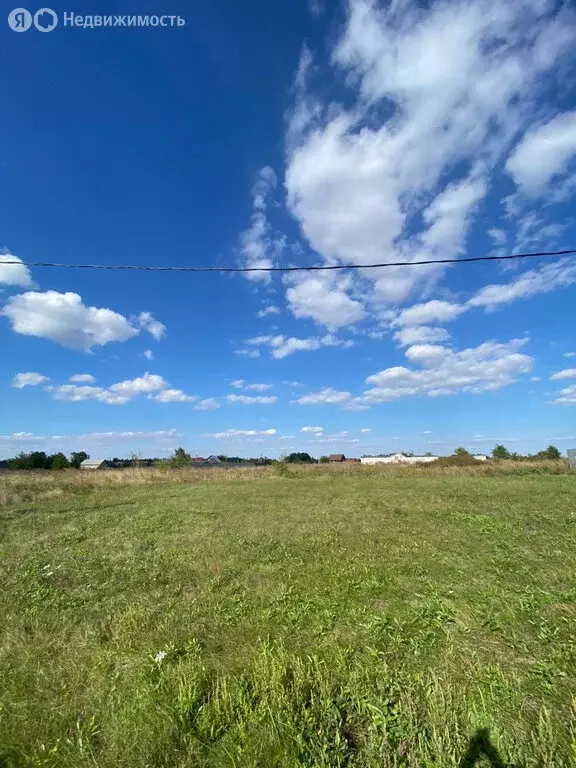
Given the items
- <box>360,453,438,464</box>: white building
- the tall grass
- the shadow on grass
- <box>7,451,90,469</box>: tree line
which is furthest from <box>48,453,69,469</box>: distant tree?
the shadow on grass

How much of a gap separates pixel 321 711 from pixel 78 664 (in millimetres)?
2884

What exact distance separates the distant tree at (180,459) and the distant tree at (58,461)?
19.1 m

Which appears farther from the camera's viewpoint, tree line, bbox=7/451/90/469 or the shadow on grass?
tree line, bbox=7/451/90/469

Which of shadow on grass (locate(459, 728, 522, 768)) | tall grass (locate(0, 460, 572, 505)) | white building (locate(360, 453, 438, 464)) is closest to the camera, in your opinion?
shadow on grass (locate(459, 728, 522, 768))

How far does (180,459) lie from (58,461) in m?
21.5

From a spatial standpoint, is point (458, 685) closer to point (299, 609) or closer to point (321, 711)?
point (321, 711)

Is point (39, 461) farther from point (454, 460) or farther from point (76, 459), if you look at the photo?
point (454, 460)

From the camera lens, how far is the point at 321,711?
3518mm

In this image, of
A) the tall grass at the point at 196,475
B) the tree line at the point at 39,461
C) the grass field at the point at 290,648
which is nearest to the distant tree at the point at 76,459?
the tree line at the point at 39,461

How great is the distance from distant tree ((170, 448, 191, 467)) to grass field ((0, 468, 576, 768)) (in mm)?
43139

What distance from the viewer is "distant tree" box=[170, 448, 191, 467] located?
174 feet

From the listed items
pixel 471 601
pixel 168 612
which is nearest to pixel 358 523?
pixel 471 601

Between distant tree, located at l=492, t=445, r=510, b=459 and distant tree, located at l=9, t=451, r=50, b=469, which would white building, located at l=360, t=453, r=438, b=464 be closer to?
distant tree, located at l=492, t=445, r=510, b=459

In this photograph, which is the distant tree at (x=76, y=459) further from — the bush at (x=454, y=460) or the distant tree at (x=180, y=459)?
the bush at (x=454, y=460)
